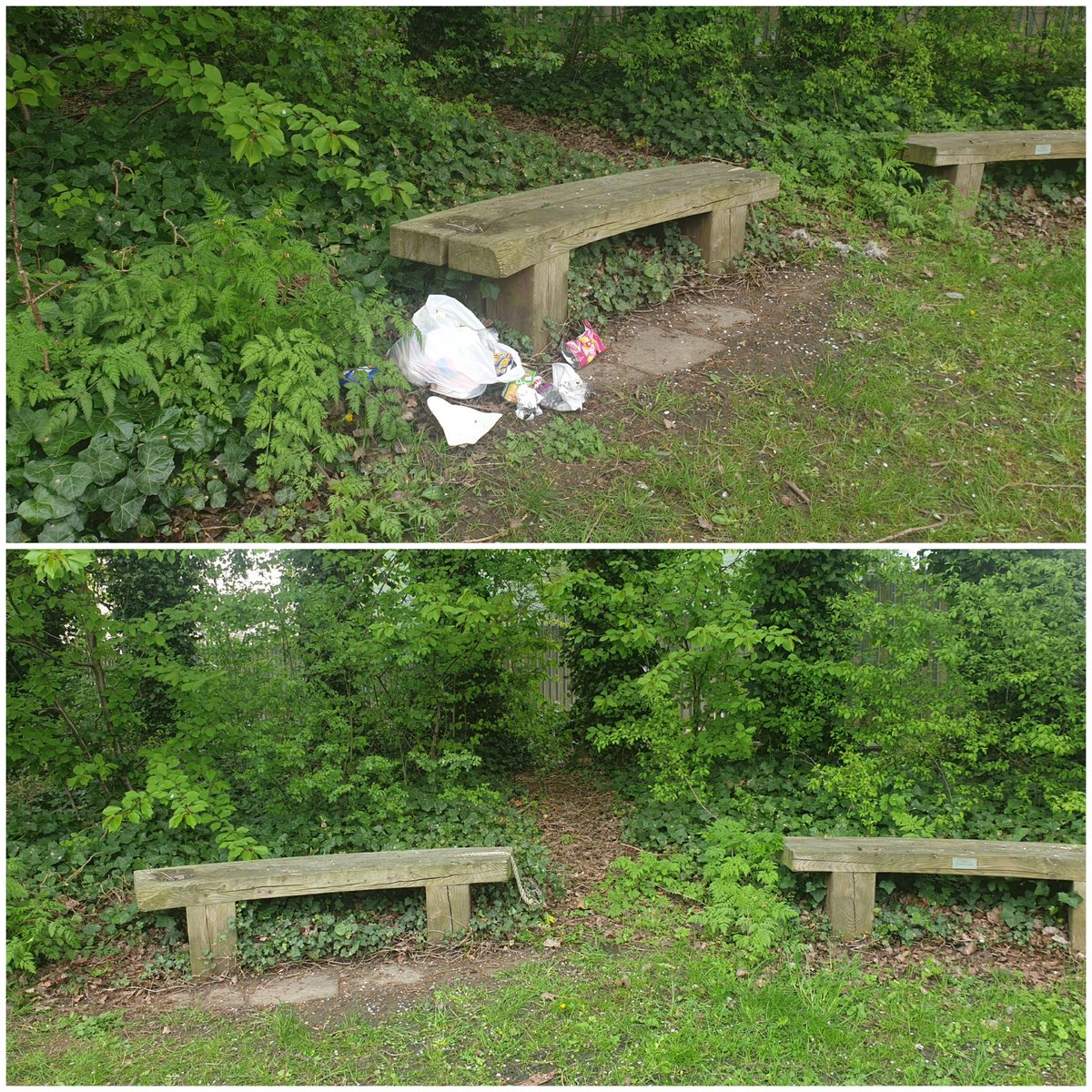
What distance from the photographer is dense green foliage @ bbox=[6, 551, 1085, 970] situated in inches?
178

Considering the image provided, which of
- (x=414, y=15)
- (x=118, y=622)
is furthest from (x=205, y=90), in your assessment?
(x=414, y=15)

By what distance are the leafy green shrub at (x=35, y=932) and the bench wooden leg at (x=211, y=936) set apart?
502 millimetres

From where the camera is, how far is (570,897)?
469cm

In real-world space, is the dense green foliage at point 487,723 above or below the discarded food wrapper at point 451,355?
below

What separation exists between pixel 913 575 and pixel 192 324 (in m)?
3.98

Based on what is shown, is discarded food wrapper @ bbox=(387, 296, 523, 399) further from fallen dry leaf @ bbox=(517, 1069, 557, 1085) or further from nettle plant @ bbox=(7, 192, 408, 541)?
fallen dry leaf @ bbox=(517, 1069, 557, 1085)

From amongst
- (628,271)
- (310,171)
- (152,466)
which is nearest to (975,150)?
(628,271)

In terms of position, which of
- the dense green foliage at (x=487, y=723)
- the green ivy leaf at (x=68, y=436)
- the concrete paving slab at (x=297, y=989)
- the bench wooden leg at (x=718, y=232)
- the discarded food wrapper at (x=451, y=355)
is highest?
the bench wooden leg at (x=718, y=232)

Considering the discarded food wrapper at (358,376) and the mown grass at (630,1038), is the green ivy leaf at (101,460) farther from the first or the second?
the mown grass at (630,1038)

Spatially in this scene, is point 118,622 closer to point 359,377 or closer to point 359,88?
point 359,377

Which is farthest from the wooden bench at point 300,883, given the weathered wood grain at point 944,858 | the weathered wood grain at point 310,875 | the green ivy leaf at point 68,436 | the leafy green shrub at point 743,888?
the green ivy leaf at point 68,436

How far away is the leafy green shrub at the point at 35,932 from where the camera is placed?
3.88 metres

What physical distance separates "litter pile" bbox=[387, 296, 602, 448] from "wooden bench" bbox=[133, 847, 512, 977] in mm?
2023

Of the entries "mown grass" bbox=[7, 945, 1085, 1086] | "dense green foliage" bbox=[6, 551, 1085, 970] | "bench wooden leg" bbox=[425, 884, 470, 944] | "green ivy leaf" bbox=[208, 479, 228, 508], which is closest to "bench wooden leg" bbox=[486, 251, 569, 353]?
"dense green foliage" bbox=[6, 551, 1085, 970]
